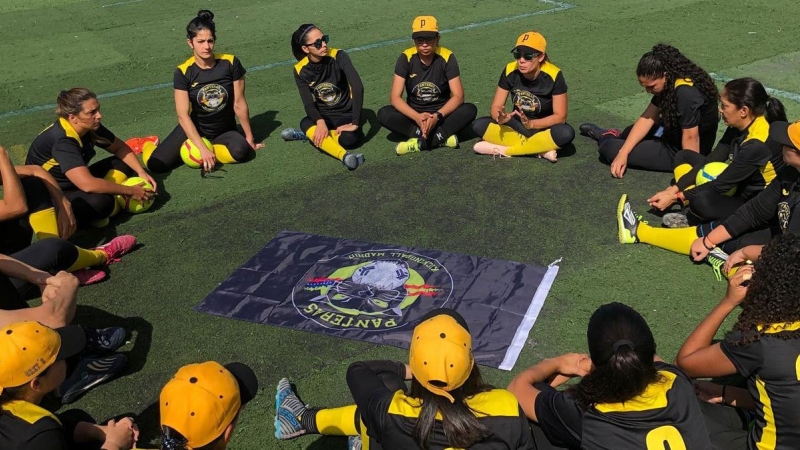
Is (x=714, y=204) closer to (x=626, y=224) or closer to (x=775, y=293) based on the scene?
(x=626, y=224)

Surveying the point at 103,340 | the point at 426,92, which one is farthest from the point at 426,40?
the point at 103,340

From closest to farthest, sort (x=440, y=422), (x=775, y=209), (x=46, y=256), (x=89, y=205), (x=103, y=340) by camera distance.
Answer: (x=440, y=422)
(x=103, y=340)
(x=775, y=209)
(x=46, y=256)
(x=89, y=205)

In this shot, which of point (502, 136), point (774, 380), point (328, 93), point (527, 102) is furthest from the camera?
point (328, 93)

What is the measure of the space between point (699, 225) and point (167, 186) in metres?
5.32

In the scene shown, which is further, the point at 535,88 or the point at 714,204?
the point at 535,88

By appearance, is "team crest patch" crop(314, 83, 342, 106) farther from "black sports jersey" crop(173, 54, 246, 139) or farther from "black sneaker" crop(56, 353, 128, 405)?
"black sneaker" crop(56, 353, 128, 405)

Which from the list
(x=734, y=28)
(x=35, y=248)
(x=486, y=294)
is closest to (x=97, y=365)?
(x=35, y=248)

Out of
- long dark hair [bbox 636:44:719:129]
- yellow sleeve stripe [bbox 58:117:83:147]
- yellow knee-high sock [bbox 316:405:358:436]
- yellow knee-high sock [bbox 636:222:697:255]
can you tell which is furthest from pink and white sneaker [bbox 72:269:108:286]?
long dark hair [bbox 636:44:719:129]

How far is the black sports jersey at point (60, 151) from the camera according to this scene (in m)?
6.41

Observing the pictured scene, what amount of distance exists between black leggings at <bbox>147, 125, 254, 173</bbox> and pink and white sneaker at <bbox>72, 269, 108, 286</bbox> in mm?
2195

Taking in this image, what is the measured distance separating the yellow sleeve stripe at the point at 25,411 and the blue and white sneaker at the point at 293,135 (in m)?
5.76

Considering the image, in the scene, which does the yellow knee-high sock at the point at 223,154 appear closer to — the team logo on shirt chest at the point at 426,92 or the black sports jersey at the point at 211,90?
the black sports jersey at the point at 211,90

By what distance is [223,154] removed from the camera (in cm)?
800

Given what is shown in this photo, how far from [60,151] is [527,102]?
15.4 ft
